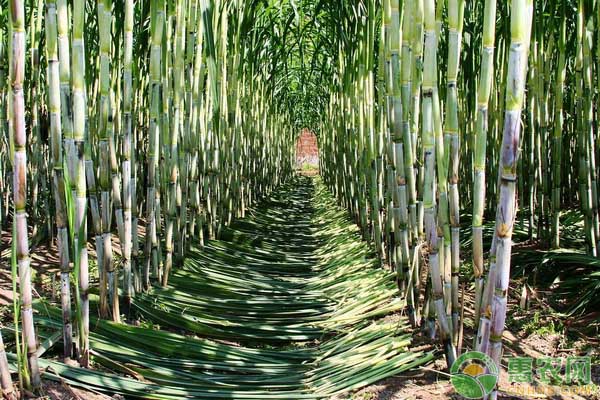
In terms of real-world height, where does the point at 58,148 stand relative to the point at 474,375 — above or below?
above

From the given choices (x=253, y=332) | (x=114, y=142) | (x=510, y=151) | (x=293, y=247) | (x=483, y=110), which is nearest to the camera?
(x=510, y=151)

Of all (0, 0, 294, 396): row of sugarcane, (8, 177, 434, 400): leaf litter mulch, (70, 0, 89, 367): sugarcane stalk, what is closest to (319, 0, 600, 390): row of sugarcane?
(8, 177, 434, 400): leaf litter mulch

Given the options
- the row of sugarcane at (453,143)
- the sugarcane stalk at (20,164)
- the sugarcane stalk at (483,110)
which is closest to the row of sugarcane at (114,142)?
the sugarcane stalk at (20,164)

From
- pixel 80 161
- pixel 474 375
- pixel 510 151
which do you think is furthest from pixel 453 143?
pixel 80 161

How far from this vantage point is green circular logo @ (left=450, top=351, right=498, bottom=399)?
127 cm

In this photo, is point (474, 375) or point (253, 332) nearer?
point (474, 375)

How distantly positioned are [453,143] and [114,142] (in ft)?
4.60

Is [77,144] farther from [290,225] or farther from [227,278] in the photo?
[290,225]

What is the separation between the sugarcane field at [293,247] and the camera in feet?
4.68

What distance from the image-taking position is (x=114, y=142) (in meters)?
2.37

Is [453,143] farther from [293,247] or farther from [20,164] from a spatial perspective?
[293,247]

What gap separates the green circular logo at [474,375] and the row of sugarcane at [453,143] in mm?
31

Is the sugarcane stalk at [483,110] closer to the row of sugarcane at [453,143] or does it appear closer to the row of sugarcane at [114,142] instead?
the row of sugarcane at [453,143]

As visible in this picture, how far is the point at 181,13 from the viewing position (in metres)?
2.38
